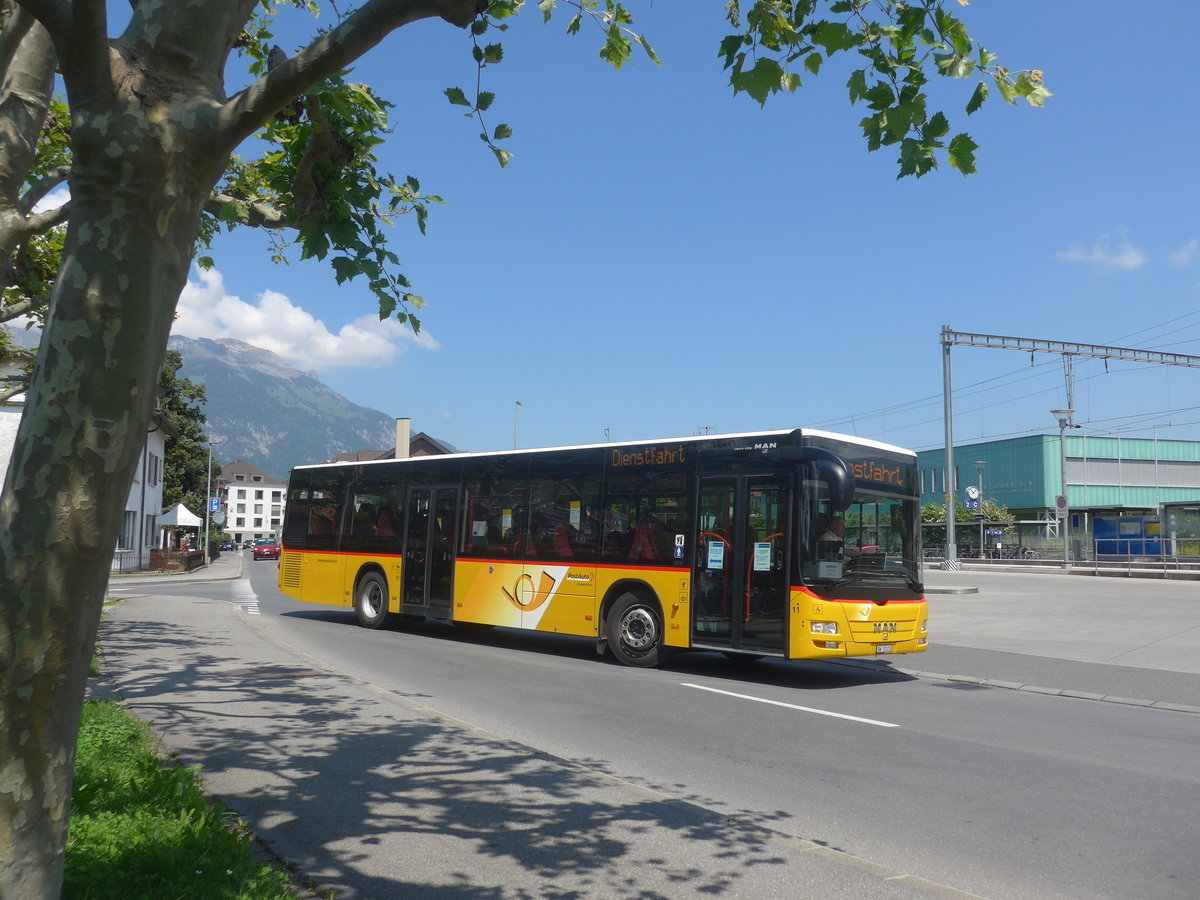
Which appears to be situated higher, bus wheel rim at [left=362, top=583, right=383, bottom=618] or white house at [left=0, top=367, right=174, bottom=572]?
white house at [left=0, top=367, right=174, bottom=572]

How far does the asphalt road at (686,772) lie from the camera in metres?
4.86

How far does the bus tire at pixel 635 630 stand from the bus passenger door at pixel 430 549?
397 centimetres

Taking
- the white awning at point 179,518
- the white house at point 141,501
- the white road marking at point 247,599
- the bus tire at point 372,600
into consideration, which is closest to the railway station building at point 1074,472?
the white awning at point 179,518

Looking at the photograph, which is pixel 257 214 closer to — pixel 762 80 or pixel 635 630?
pixel 762 80

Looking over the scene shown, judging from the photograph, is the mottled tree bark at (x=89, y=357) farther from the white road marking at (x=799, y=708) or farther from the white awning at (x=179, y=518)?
the white awning at (x=179, y=518)

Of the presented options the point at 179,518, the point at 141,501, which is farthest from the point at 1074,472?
→ the point at 141,501

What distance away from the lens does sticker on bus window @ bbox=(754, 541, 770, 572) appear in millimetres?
11956

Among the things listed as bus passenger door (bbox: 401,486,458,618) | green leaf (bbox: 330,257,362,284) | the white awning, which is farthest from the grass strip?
the white awning

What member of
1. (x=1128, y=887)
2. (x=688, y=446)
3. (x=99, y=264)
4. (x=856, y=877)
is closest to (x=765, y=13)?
(x=99, y=264)

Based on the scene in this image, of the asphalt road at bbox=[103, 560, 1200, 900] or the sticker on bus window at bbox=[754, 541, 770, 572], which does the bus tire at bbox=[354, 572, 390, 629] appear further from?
the sticker on bus window at bbox=[754, 541, 770, 572]

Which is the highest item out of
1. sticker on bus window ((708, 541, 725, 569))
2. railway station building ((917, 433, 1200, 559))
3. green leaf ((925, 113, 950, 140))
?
railway station building ((917, 433, 1200, 559))

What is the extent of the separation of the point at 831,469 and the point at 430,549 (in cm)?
804

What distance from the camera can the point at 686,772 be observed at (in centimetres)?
698

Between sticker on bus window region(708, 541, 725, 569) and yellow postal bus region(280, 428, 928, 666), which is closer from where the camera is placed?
yellow postal bus region(280, 428, 928, 666)
